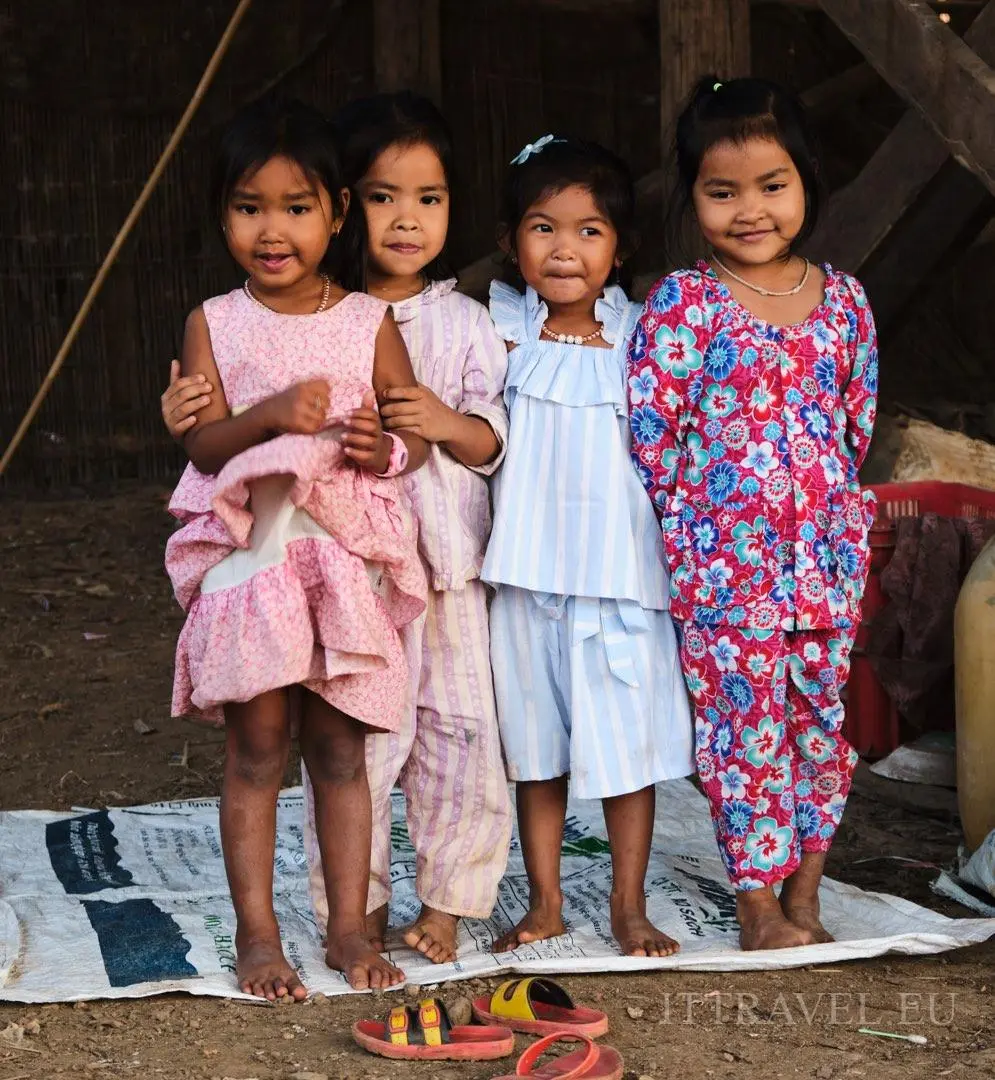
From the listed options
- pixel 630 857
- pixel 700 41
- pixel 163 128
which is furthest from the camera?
pixel 163 128

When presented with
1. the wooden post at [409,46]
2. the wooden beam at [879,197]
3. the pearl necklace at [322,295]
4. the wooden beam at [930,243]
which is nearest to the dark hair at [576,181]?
the pearl necklace at [322,295]

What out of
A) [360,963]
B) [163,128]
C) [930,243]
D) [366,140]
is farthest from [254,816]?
[163,128]

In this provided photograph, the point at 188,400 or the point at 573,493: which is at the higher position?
the point at 188,400

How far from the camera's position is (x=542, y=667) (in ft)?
8.24

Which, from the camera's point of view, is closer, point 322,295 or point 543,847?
point 322,295

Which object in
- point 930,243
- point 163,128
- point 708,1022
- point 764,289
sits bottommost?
point 708,1022

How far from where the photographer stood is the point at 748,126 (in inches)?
96.0

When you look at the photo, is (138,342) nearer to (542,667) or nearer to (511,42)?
(511,42)

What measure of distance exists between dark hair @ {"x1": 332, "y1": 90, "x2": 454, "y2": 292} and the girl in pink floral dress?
0.05m

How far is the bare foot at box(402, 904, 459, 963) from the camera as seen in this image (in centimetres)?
247

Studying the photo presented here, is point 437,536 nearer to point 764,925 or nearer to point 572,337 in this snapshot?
point 572,337

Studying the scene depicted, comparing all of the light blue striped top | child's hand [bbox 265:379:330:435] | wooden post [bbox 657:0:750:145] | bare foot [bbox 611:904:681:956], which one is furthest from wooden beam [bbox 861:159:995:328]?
child's hand [bbox 265:379:330:435]

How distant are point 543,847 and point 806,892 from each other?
16.8 inches

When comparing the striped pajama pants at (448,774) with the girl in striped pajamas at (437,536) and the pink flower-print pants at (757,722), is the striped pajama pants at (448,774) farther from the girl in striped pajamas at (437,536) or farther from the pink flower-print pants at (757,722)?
the pink flower-print pants at (757,722)
